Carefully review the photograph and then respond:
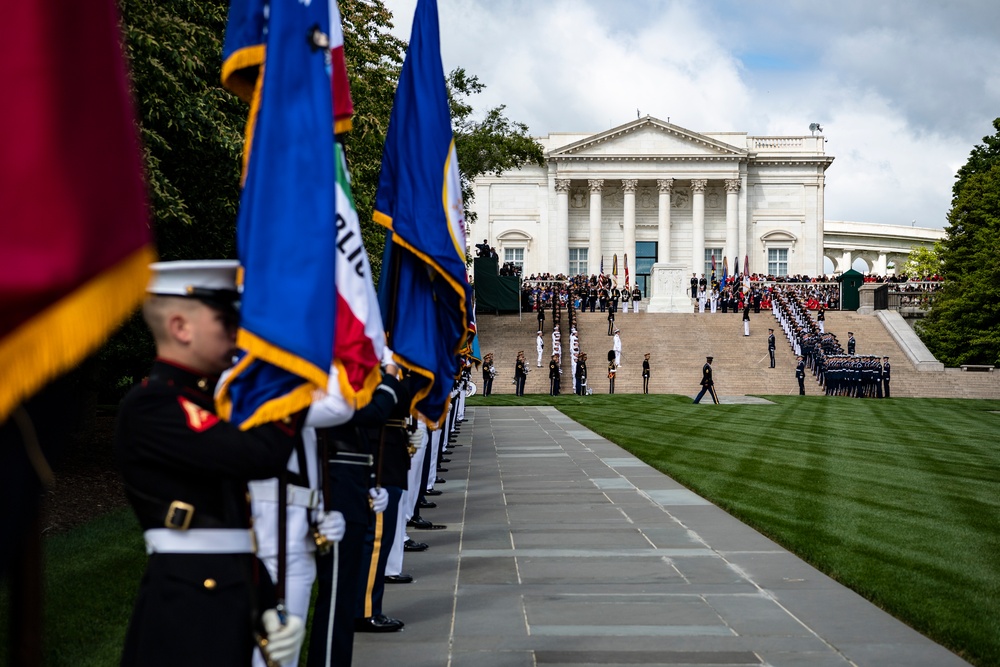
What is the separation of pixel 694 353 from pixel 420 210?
36.4 meters

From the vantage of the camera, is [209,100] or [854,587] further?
[209,100]

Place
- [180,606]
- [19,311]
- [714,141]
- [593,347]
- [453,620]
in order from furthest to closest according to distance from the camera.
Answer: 1. [714,141]
2. [593,347]
3. [453,620]
4. [180,606]
5. [19,311]

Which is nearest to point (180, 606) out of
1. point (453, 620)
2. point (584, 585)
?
point (453, 620)

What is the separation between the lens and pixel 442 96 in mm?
6387

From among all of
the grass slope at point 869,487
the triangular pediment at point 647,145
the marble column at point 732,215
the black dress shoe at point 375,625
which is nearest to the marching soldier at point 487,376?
→ the grass slope at point 869,487

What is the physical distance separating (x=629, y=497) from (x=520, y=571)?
13.9 feet

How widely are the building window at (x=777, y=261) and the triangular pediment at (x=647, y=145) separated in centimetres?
785

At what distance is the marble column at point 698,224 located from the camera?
75.8 meters

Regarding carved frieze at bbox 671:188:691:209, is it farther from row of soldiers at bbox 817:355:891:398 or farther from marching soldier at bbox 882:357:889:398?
marching soldier at bbox 882:357:889:398

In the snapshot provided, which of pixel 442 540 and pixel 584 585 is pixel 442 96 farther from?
pixel 442 540

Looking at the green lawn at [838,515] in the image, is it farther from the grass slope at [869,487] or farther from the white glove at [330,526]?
the white glove at [330,526]

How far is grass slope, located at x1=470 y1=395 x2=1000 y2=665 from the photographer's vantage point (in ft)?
23.8

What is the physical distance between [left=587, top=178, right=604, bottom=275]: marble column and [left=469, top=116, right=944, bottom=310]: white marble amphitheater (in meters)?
0.07

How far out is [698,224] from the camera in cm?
7600
